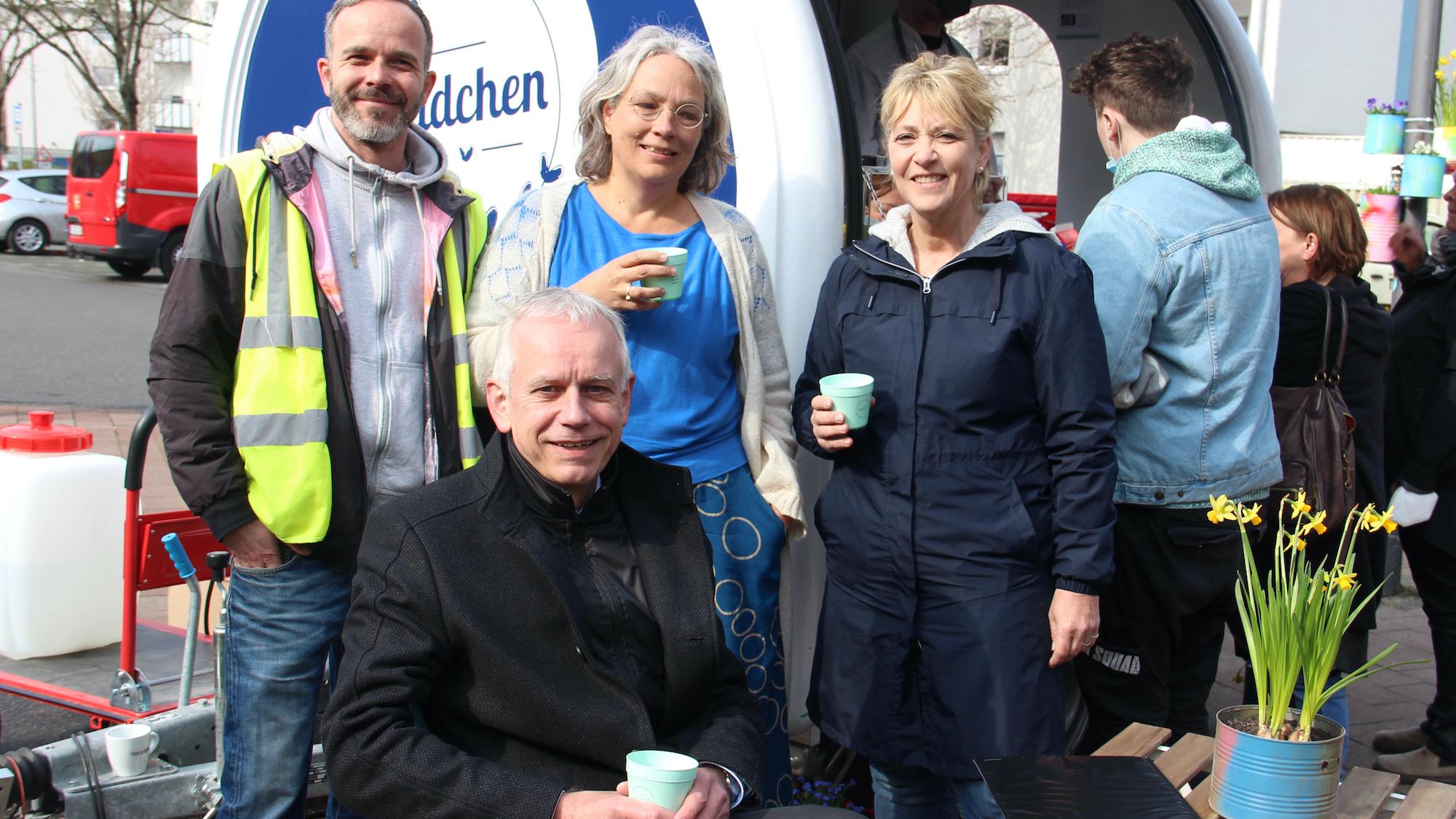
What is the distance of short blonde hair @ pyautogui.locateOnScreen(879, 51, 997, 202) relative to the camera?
8.45 feet

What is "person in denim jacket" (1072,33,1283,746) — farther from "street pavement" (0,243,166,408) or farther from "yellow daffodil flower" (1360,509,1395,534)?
"street pavement" (0,243,166,408)

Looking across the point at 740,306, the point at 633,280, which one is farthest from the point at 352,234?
the point at 740,306

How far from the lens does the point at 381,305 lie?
2570 millimetres

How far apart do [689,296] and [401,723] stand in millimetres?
1130

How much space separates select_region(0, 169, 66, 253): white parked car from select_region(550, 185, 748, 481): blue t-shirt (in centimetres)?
2212

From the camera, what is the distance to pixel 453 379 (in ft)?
8.64

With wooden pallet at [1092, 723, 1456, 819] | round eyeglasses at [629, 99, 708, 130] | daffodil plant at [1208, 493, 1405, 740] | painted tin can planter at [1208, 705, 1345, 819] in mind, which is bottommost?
wooden pallet at [1092, 723, 1456, 819]

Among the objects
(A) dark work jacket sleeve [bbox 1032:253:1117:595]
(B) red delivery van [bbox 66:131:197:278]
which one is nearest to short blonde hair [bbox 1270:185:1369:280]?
(A) dark work jacket sleeve [bbox 1032:253:1117:595]

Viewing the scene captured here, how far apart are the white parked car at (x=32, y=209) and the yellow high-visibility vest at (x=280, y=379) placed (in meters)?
22.1

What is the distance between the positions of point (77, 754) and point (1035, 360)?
241 cm

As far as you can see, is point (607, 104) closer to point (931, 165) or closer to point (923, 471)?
point (931, 165)

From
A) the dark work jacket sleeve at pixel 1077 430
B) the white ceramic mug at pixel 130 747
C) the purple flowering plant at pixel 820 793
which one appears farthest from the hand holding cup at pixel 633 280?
the white ceramic mug at pixel 130 747

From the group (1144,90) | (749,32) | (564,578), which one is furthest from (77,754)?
(1144,90)

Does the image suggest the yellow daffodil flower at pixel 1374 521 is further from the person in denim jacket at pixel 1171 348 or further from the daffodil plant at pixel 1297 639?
the person in denim jacket at pixel 1171 348
